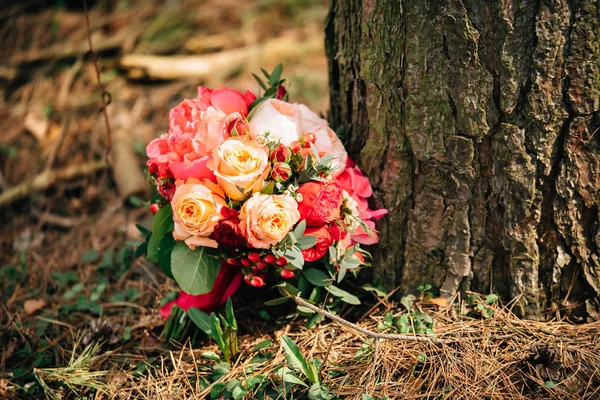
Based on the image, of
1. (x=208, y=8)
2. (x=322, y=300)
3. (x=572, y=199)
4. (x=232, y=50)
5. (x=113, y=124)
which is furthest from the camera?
(x=208, y=8)

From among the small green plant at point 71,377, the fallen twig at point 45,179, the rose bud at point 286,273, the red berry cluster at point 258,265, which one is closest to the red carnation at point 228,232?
the red berry cluster at point 258,265

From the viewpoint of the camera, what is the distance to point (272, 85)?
194 cm

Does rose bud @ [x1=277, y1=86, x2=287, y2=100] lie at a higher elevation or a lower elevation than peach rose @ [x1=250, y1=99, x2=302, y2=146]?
higher

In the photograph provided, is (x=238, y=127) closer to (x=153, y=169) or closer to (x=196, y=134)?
(x=196, y=134)

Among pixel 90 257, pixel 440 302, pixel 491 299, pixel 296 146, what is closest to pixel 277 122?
pixel 296 146

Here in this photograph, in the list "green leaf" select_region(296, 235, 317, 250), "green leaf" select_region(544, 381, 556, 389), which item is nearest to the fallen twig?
"green leaf" select_region(296, 235, 317, 250)

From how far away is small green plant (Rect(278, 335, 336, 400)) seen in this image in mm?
1564

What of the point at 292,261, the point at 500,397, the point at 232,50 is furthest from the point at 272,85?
the point at 232,50

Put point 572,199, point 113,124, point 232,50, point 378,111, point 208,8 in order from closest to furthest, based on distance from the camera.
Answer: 1. point 572,199
2. point 378,111
3. point 113,124
4. point 232,50
5. point 208,8

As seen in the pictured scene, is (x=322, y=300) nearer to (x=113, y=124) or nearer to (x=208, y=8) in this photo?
(x=113, y=124)

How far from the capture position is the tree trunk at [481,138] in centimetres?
151

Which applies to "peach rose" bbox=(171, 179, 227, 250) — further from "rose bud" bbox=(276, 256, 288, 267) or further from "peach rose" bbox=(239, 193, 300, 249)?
"rose bud" bbox=(276, 256, 288, 267)

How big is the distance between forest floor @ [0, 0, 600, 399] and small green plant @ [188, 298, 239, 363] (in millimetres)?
45

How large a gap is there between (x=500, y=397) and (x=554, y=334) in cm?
35
